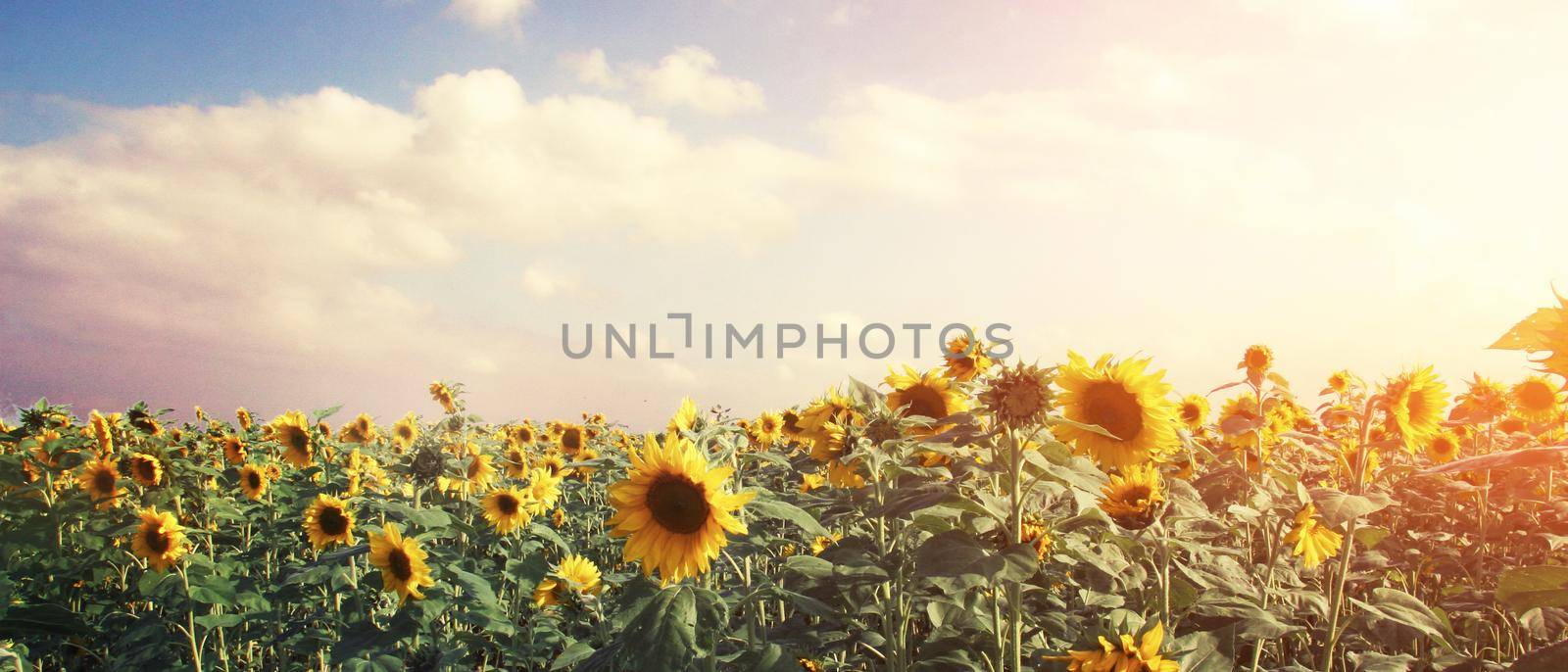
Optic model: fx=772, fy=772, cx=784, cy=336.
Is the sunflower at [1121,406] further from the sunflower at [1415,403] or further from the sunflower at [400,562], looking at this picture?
the sunflower at [400,562]

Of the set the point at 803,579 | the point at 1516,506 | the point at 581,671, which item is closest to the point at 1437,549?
the point at 1516,506

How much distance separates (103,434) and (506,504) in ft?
16.7

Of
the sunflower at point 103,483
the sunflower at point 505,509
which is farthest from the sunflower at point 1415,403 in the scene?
the sunflower at point 103,483

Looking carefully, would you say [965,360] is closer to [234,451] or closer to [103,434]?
[234,451]

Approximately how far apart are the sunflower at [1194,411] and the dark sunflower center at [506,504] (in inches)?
212

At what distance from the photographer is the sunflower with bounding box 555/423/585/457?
10727 mm

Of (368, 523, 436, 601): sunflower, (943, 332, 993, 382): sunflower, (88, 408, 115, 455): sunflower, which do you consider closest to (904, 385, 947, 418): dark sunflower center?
(943, 332, 993, 382): sunflower

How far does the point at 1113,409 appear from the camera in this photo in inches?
125

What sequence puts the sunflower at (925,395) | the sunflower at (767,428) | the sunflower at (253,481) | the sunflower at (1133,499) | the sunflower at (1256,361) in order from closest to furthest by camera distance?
1. the sunflower at (1133,499)
2. the sunflower at (925,395)
3. the sunflower at (1256,361)
4. the sunflower at (253,481)
5. the sunflower at (767,428)

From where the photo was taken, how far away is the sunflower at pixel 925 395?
3.87 metres

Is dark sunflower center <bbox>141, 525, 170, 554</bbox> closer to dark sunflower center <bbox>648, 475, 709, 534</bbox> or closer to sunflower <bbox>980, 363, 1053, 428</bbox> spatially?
dark sunflower center <bbox>648, 475, 709, 534</bbox>

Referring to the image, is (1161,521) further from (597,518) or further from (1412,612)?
(597,518)

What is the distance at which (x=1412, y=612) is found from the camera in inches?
121

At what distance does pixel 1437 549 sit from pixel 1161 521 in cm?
408
